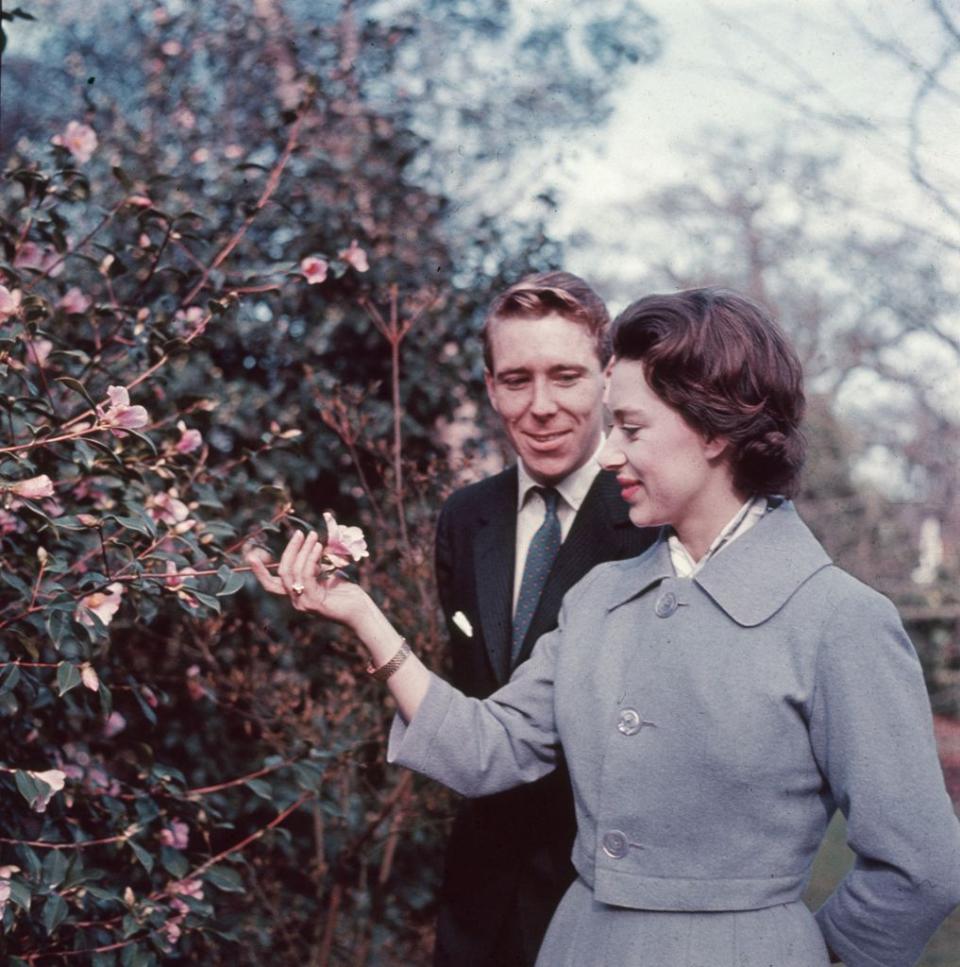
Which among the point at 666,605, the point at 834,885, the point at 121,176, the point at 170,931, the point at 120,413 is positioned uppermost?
the point at 121,176

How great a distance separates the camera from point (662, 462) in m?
1.67

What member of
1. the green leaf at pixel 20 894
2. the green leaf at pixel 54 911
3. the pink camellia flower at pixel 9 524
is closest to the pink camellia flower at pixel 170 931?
the green leaf at pixel 54 911

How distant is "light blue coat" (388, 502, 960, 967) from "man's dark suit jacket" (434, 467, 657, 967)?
17.9 inches

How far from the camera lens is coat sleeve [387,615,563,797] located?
5.81 feet

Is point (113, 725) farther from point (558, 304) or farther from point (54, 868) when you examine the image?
point (558, 304)

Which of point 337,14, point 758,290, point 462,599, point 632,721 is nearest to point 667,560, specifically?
point 632,721

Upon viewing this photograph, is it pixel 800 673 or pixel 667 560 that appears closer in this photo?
pixel 800 673

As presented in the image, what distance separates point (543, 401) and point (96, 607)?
907 mm

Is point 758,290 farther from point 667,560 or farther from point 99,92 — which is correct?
point 667,560

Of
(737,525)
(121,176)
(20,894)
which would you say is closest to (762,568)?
(737,525)

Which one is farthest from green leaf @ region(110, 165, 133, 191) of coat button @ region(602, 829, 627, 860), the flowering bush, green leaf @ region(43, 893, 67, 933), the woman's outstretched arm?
coat button @ region(602, 829, 627, 860)

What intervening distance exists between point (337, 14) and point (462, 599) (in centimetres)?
309

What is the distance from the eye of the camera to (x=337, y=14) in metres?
4.72

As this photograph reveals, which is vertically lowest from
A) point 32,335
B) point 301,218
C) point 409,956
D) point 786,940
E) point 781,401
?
point 409,956
